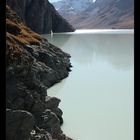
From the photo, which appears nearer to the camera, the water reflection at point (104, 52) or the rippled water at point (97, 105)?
the rippled water at point (97, 105)

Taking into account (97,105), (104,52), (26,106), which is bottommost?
(97,105)

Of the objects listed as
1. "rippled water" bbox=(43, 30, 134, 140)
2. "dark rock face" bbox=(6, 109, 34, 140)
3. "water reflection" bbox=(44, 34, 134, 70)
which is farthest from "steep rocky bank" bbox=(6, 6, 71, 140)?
"water reflection" bbox=(44, 34, 134, 70)

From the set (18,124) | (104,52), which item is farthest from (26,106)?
(104,52)

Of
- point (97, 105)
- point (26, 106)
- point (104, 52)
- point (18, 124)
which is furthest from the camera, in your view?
point (104, 52)

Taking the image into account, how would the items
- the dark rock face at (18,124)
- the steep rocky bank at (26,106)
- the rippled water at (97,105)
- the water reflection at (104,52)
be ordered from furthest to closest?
the water reflection at (104,52), the rippled water at (97,105), the steep rocky bank at (26,106), the dark rock face at (18,124)

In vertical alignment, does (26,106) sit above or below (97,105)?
above

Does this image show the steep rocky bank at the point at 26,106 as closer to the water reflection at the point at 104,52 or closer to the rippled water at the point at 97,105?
the rippled water at the point at 97,105

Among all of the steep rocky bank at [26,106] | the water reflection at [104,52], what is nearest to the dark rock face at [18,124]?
the steep rocky bank at [26,106]

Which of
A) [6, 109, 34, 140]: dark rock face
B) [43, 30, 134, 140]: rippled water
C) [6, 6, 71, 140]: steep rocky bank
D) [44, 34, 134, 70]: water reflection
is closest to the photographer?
[6, 109, 34, 140]: dark rock face

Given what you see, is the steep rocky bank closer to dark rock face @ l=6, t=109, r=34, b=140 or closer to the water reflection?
dark rock face @ l=6, t=109, r=34, b=140

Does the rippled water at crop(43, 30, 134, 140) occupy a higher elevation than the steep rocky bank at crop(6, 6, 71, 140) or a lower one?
lower

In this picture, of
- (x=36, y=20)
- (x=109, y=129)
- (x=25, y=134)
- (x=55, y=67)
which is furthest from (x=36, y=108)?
(x=36, y=20)

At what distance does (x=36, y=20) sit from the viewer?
176 m

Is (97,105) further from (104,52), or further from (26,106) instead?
(104,52)
